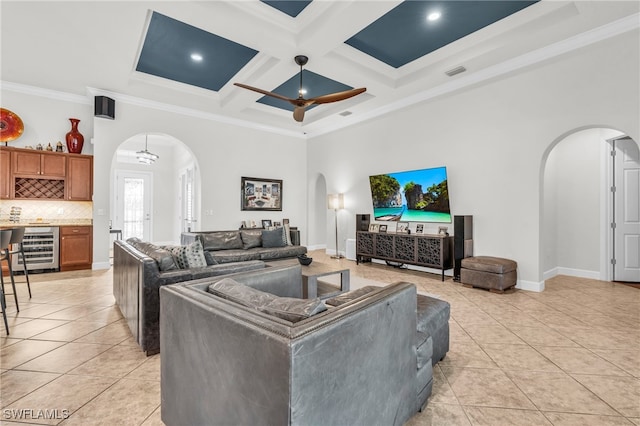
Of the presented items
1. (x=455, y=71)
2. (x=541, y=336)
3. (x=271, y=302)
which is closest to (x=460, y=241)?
(x=541, y=336)

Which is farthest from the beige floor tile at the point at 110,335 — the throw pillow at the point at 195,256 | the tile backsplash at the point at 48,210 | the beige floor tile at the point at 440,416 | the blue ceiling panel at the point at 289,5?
the tile backsplash at the point at 48,210

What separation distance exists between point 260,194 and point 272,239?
248 cm

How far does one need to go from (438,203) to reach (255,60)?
158 inches

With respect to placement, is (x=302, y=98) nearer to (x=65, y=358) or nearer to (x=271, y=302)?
(x=271, y=302)

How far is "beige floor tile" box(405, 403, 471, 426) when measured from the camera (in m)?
1.74

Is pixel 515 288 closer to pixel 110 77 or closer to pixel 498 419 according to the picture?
pixel 498 419

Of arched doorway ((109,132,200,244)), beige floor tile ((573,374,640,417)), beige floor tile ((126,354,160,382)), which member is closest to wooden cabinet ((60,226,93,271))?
arched doorway ((109,132,200,244))

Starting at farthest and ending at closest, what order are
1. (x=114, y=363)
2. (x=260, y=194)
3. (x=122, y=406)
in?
(x=260, y=194) < (x=114, y=363) < (x=122, y=406)

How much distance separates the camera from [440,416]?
1796mm

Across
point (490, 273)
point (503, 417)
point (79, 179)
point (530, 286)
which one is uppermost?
point (79, 179)

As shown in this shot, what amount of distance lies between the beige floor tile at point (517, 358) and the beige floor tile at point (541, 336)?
203 mm

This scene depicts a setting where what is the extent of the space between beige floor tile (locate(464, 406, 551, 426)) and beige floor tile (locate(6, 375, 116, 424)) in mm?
2397

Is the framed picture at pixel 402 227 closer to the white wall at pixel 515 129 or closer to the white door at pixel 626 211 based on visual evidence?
the white wall at pixel 515 129

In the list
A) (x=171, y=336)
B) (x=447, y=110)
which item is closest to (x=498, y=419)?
(x=171, y=336)
